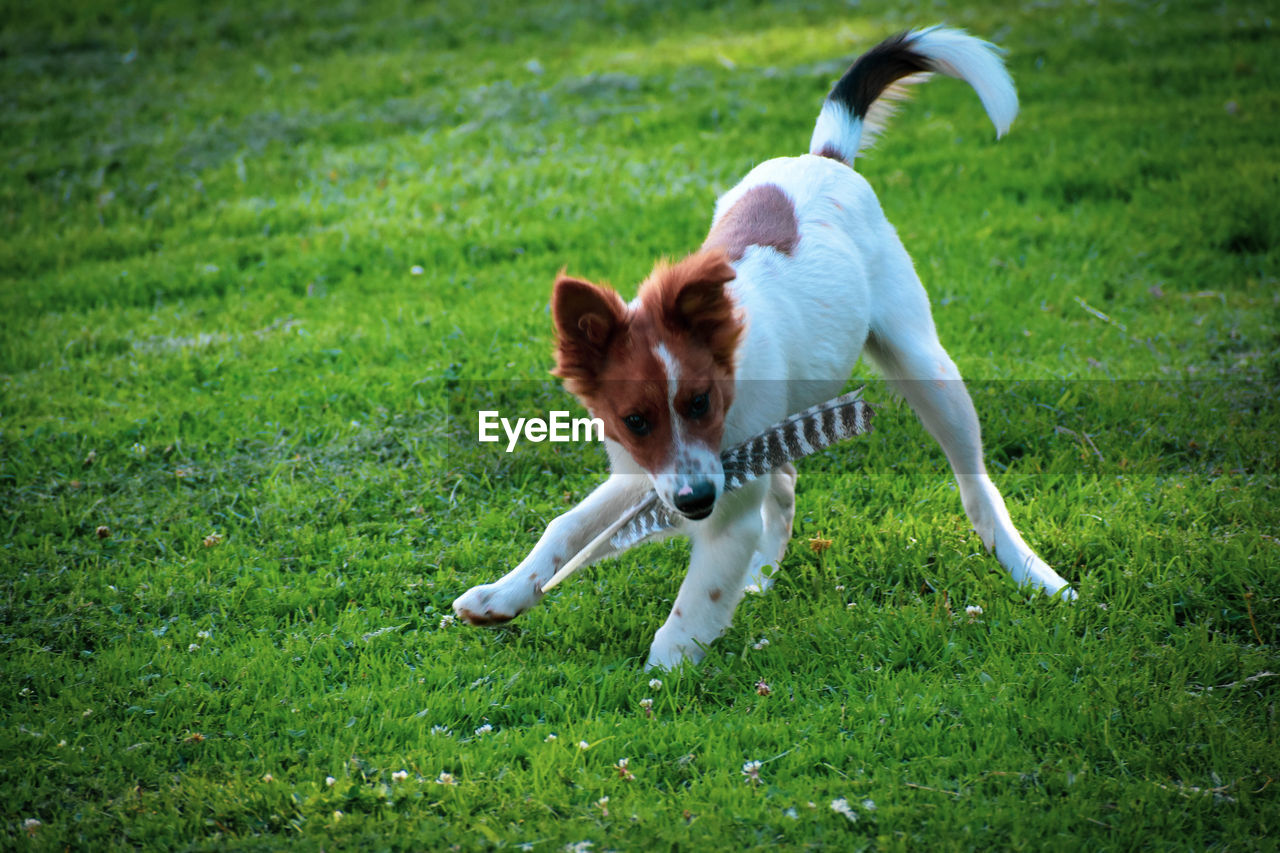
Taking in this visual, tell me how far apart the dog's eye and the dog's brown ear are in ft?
0.70

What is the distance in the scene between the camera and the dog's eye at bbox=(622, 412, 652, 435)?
11.8 feet

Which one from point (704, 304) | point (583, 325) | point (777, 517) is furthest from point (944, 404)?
point (583, 325)

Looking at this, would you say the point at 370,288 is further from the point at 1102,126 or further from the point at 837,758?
the point at 1102,126

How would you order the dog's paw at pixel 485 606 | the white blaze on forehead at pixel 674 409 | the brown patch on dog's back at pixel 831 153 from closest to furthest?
the white blaze on forehead at pixel 674 409 < the dog's paw at pixel 485 606 < the brown patch on dog's back at pixel 831 153

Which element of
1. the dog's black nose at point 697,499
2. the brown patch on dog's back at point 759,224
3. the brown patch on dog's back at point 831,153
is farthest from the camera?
the brown patch on dog's back at point 831,153

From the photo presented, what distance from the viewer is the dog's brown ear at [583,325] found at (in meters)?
3.53

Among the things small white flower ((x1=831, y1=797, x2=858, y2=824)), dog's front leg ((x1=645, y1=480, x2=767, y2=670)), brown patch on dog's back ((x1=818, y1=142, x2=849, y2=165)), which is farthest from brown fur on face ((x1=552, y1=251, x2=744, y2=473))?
brown patch on dog's back ((x1=818, y1=142, x2=849, y2=165))

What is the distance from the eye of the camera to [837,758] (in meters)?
3.39

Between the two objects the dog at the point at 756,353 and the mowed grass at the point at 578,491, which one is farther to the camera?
the dog at the point at 756,353

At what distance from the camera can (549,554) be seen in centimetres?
391

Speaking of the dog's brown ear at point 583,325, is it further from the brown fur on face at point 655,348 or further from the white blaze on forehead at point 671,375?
the white blaze on forehead at point 671,375

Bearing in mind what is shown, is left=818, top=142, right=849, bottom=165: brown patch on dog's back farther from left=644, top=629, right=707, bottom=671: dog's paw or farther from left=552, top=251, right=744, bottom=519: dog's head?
left=644, top=629, right=707, bottom=671: dog's paw

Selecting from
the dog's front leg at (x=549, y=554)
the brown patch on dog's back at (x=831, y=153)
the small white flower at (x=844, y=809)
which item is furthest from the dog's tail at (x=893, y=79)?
the small white flower at (x=844, y=809)

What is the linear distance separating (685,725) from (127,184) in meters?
7.46
